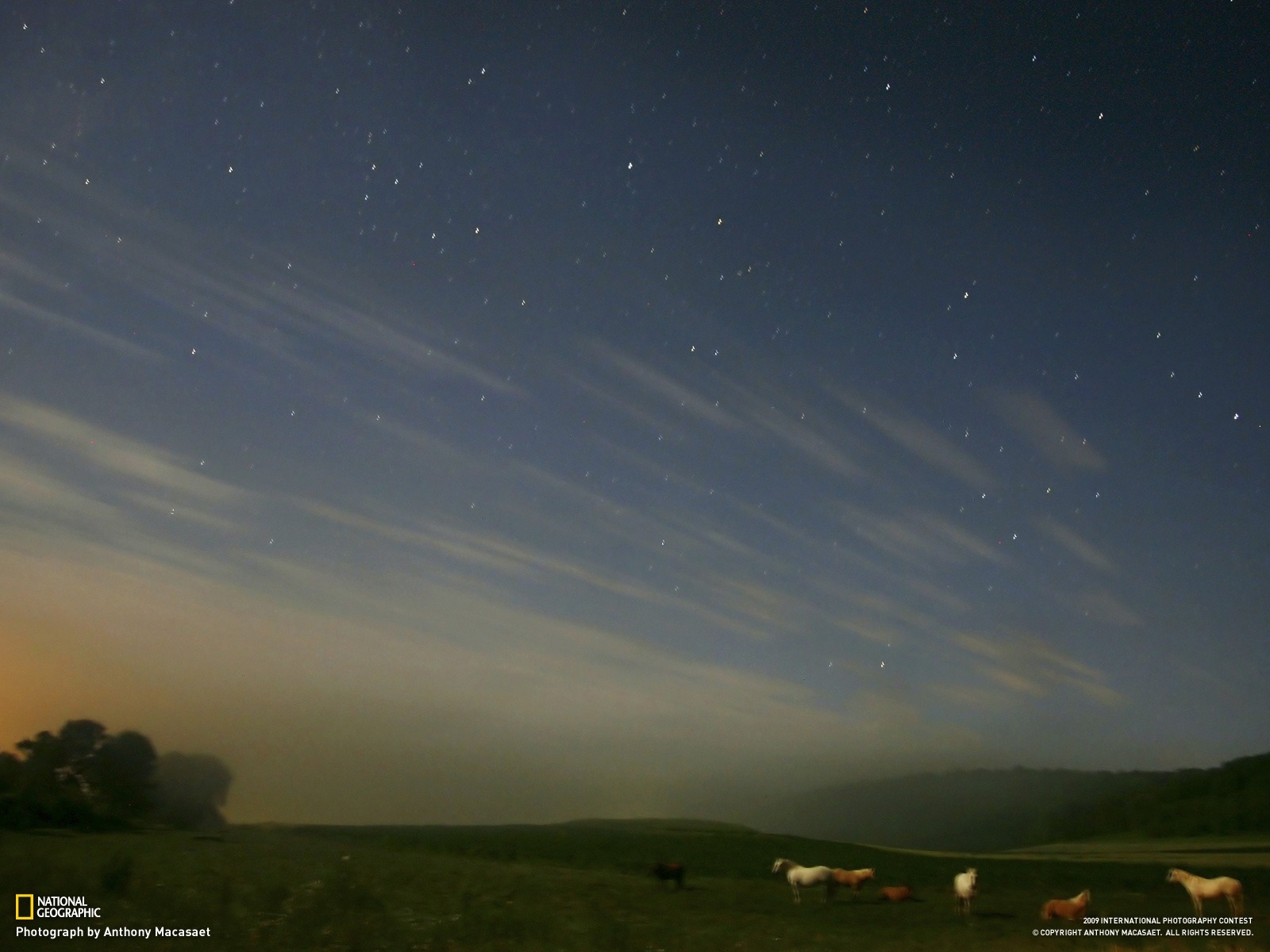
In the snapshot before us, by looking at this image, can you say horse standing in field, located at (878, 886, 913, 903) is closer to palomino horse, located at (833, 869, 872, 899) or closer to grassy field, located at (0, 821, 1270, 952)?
grassy field, located at (0, 821, 1270, 952)

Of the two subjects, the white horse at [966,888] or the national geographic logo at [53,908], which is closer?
the national geographic logo at [53,908]

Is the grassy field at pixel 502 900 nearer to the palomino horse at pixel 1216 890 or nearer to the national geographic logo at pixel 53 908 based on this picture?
the national geographic logo at pixel 53 908

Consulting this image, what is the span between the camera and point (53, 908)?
1142 inches

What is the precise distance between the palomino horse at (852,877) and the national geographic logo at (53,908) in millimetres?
28338

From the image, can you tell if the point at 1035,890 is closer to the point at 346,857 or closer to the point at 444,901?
the point at 444,901

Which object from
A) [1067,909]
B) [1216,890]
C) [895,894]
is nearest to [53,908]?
[895,894]

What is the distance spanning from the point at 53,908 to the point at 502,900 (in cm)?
1532

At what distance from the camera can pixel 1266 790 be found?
13000cm

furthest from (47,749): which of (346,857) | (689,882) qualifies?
(689,882)

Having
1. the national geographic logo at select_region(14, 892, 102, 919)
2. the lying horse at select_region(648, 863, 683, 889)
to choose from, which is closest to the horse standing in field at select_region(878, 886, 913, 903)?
the lying horse at select_region(648, 863, 683, 889)

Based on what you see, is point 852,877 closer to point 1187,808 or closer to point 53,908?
point 53,908

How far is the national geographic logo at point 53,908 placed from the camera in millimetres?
28547

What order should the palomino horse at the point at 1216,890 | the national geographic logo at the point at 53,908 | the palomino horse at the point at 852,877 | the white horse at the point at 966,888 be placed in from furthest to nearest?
the palomino horse at the point at 852,877, the white horse at the point at 966,888, the palomino horse at the point at 1216,890, the national geographic logo at the point at 53,908

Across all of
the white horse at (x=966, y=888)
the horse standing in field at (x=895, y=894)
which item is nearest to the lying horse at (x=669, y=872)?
the horse standing in field at (x=895, y=894)
